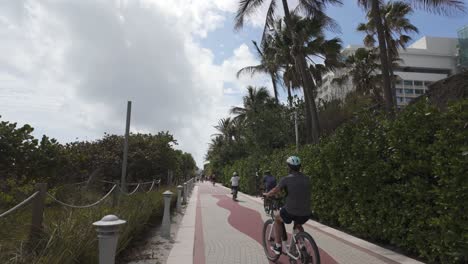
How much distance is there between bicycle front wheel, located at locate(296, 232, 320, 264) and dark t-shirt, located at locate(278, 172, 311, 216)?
0.37 metres

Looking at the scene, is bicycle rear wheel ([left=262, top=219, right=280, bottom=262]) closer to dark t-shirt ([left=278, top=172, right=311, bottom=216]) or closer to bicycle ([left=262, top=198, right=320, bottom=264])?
bicycle ([left=262, top=198, right=320, bottom=264])

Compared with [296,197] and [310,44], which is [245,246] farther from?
[310,44]

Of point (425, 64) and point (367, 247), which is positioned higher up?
point (425, 64)

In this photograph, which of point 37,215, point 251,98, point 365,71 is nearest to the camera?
point 37,215

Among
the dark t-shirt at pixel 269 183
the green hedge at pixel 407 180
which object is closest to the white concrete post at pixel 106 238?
the green hedge at pixel 407 180

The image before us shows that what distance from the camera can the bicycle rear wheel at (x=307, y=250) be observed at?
5004 mm

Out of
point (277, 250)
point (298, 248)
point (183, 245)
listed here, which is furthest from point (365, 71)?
point (298, 248)

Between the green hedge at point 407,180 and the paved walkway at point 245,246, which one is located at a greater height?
the green hedge at point 407,180

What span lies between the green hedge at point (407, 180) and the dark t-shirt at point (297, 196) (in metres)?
2.05

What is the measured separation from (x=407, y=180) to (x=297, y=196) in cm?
258

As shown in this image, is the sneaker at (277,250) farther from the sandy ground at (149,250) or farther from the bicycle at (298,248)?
the sandy ground at (149,250)

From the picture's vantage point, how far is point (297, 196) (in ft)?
18.4

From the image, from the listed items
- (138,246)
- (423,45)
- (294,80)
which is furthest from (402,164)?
(423,45)

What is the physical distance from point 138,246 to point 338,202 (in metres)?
5.33
